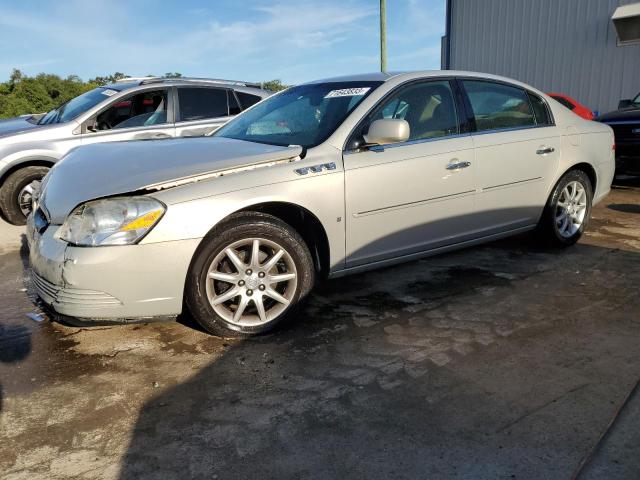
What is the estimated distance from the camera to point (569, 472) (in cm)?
192

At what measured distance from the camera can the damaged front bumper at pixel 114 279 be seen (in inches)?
104

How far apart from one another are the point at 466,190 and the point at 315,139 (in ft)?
3.95

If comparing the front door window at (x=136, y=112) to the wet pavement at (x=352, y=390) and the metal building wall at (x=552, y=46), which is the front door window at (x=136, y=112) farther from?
the metal building wall at (x=552, y=46)

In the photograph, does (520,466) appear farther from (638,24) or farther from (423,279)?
(638,24)

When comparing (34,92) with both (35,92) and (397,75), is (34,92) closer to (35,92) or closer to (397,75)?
(35,92)

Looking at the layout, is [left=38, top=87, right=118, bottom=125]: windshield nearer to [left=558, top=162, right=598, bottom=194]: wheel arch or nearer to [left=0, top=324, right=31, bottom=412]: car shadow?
[left=0, top=324, right=31, bottom=412]: car shadow

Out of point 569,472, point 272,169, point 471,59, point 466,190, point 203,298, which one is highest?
point 471,59

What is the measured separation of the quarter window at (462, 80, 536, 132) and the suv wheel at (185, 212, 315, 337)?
183cm

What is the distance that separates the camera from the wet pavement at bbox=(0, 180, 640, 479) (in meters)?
2.02

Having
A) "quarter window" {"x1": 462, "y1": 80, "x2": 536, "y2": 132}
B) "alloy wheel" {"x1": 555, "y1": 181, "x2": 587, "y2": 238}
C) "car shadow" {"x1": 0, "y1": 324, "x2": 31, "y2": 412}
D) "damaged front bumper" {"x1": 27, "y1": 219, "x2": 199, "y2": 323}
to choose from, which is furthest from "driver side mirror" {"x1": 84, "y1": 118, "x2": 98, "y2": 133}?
"alloy wheel" {"x1": 555, "y1": 181, "x2": 587, "y2": 238}

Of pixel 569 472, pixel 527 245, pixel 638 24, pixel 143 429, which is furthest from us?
pixel 638 24

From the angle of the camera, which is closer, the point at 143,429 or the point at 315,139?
the point at 143,429

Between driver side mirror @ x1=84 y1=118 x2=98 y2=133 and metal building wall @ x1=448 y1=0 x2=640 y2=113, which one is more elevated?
metal building wall @ x1=448 y1=0 x2=640 y2=113

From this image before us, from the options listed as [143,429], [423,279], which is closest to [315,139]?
[423,279]
